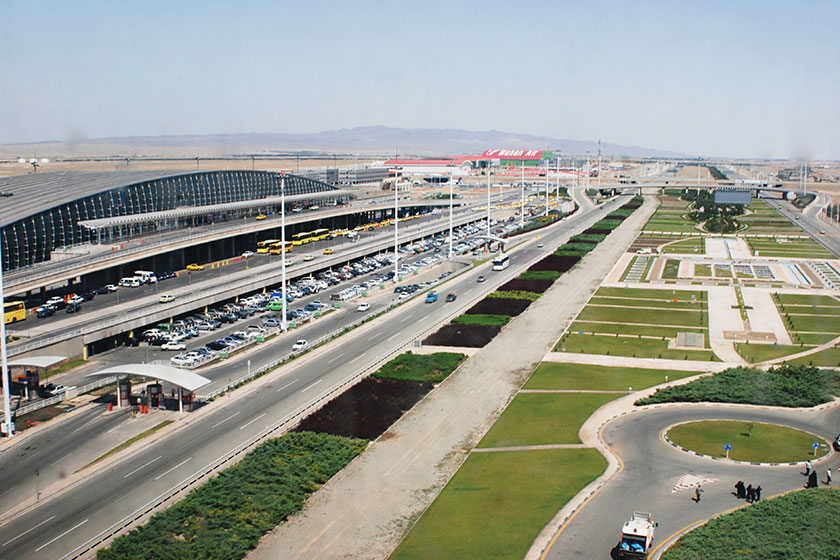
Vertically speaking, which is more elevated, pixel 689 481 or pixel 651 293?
pixel 651 293

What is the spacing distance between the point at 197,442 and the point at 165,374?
4455 mm

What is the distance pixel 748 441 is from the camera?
28172 mm

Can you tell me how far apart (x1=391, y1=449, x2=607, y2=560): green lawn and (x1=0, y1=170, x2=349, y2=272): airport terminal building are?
87.0 ft

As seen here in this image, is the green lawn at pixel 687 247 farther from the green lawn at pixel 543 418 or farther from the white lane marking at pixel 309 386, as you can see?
the white lane marking at pixel 309 386

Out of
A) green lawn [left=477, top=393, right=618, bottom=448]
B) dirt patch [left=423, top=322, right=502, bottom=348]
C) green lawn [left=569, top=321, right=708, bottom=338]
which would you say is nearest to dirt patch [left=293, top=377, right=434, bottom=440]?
green lawn [left=477, top=393, right=618, bottom=448]

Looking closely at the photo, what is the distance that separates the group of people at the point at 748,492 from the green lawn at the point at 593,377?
432 inches

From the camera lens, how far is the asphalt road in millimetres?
21438

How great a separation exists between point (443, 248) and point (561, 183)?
104844mm

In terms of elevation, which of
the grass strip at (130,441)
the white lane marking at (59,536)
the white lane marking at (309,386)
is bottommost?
the white lane marking at (59,536)

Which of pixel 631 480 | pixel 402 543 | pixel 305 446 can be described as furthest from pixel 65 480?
pixel 631 480

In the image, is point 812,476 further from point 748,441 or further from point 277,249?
point 277,249

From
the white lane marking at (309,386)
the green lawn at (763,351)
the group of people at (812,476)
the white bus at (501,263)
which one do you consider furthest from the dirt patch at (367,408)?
the white bus at (501,263)

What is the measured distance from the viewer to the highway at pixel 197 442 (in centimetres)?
2186

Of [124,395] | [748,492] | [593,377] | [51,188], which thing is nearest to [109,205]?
[51,188]
